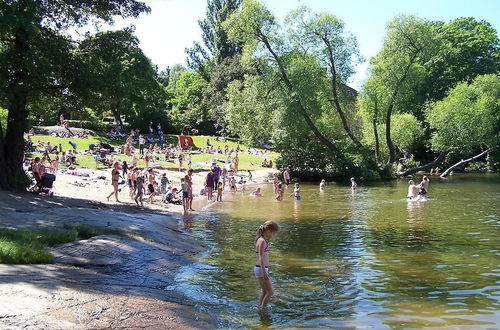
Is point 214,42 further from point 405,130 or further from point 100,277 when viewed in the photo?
point 100,277

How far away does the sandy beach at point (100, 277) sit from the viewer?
7.01 m

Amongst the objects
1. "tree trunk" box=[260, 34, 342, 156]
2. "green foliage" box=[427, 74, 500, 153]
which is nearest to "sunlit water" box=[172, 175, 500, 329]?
"tree trunk" box=[260, 34, 342, 156]

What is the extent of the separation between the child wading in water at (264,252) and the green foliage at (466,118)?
45322 mm

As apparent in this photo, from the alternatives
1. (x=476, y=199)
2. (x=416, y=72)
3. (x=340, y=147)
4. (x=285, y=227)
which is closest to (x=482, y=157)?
(x=416, y=72)

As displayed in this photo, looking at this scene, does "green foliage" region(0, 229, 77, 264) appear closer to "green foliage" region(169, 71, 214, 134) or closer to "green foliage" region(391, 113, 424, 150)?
"green foliage" region(391, 113, 424, 150)

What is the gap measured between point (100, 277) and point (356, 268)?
6140mm

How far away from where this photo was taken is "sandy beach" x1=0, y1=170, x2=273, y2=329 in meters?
7.01

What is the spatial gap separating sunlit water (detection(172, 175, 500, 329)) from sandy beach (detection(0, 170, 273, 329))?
699 millimetres

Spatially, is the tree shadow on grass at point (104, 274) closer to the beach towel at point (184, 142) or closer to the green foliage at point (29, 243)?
the green foliage at point (29, 243)

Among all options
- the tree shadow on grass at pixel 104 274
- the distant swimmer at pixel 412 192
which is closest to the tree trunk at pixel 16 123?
the tree shadow on grass at pixel 104 274

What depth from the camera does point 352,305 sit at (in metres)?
9.38

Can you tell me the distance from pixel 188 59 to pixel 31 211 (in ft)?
237

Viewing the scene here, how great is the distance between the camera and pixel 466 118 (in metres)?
49.2

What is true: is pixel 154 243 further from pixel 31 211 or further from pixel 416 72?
pixel 416 72
